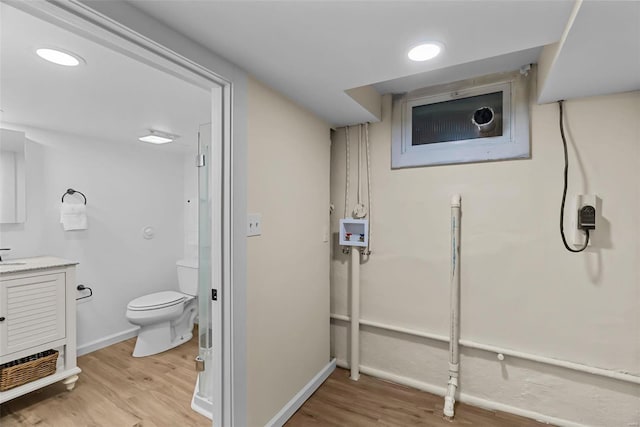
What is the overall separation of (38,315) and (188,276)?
50.9 inches

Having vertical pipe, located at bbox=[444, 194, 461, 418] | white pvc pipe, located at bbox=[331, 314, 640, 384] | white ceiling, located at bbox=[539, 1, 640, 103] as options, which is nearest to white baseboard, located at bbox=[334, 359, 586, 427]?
vertical pipe, located at bbox=[444, 194, 461, 418]

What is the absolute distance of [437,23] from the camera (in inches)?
45.3

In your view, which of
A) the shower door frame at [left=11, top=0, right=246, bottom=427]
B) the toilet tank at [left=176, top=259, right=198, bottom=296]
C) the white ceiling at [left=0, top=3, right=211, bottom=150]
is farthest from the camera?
the toilet tank at [left=176, top=259, right=198, bottom=296]

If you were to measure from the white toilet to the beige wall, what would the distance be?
5.04ft

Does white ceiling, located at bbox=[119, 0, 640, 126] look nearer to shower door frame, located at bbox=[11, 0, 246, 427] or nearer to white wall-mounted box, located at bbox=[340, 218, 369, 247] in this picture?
shower door frame, located at bbox=[11, 0, 246, 427]

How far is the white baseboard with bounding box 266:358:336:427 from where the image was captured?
1.77 meters

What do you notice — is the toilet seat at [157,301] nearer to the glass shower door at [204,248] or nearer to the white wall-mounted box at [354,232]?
the glass shower door at [204,248]

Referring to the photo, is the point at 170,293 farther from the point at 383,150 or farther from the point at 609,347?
the point at 609,347

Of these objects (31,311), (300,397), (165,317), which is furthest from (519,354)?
(31,311)

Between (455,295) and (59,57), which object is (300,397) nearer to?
(455,295)

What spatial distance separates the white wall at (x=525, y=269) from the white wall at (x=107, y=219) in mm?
2518

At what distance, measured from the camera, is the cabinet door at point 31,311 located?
6.28 feet

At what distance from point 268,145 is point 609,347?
230 cm

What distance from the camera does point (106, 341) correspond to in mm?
2914
